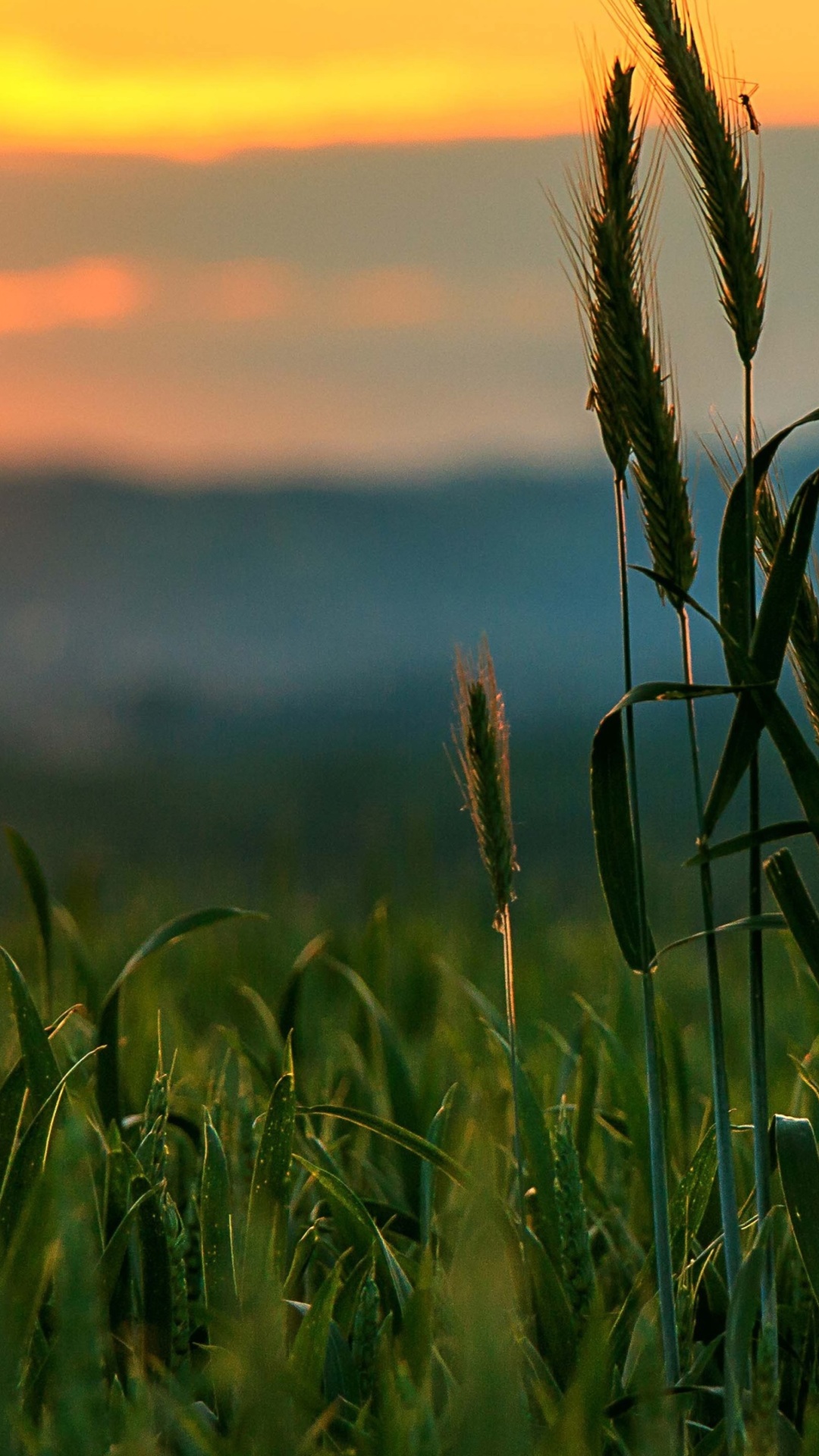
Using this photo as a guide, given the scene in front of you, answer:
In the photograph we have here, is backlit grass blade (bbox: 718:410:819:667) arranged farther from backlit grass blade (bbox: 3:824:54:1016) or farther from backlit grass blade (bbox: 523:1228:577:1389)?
backlit grass blade (bbox: 3:824:54:1016)

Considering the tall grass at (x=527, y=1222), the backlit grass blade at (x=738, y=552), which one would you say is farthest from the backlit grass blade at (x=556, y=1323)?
the backlit grass blade at (x=738, y=552)

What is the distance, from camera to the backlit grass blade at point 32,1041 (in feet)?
4.13

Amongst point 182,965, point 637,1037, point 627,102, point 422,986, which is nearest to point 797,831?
point 627,102

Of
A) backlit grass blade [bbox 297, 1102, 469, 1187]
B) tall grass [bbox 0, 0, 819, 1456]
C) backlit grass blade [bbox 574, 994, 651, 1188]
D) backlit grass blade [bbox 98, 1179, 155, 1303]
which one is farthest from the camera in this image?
backlit grass blade [bbox 574, 994, 651, 1188]

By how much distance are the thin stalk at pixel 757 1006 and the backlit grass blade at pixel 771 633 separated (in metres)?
0.02

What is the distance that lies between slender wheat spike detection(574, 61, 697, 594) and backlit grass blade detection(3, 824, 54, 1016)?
1.00 m

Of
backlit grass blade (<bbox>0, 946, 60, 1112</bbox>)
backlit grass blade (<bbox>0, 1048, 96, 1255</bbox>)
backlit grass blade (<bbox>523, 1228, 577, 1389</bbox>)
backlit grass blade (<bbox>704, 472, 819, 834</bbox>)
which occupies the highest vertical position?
backlit grass blade (<bbox>704, 472, 819, 834</bbox>)

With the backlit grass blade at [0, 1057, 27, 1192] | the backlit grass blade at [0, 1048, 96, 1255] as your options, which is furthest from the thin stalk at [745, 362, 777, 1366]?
the backlit grass blade at [0, 1057, 27, 1192]

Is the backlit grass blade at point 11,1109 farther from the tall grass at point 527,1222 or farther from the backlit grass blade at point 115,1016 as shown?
the backlit grass blade at point 115,1016

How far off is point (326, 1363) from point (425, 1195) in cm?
36

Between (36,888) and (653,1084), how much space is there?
3.18 feet

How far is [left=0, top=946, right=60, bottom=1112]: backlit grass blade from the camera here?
1.26 m

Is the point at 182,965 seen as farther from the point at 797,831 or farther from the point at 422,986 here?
the point at 797,831

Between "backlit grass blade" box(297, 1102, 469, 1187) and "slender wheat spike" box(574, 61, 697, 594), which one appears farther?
"backlit grass blade" box(297, 1102, 469, 1187)
